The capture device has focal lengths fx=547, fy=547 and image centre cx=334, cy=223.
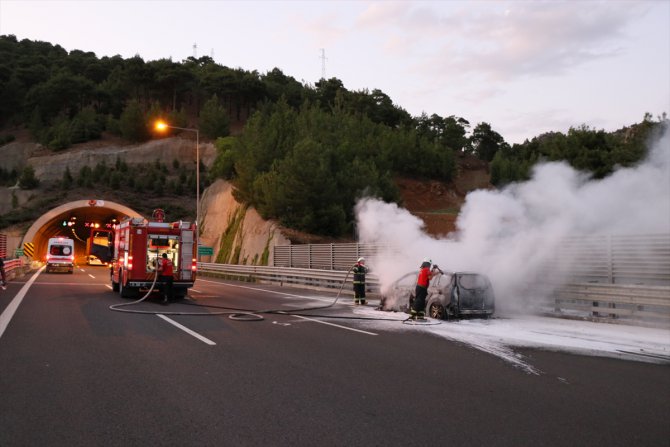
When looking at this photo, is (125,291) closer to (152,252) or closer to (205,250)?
(152,252)

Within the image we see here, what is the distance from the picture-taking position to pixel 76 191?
71.3 m

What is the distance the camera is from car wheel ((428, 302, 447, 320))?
1371 cm

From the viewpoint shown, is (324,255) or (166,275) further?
(324,255)

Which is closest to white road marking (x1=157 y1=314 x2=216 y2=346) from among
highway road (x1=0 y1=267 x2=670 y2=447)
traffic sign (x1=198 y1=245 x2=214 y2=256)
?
highway road (x1=0 y1=267 x2=670 y2=447)

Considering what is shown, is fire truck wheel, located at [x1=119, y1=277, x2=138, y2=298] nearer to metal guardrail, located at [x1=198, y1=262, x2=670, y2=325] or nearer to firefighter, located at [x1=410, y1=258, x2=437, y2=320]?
firefighter, located at [x1=410, y1=258, x2=437, y2=320]

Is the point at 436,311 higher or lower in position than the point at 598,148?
lower

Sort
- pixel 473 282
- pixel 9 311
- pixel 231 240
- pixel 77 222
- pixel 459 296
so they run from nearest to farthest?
1. pixel 459 296
2. pixel 473 282
3. pixel 9 311
4. pixel 231 240
5. pixel 77 222

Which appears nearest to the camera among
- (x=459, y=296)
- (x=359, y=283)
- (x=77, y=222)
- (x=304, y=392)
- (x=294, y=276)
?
(x=304, y=392)

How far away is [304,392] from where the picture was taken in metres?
6.44

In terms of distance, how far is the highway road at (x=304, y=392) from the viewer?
498 cm

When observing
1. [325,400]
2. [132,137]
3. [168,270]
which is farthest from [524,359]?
[132,137]

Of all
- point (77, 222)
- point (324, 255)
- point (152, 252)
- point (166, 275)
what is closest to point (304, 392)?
point (166, 275)

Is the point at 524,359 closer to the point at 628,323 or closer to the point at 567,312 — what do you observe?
the point at 628,323

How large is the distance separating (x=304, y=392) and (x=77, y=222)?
7196 cm
